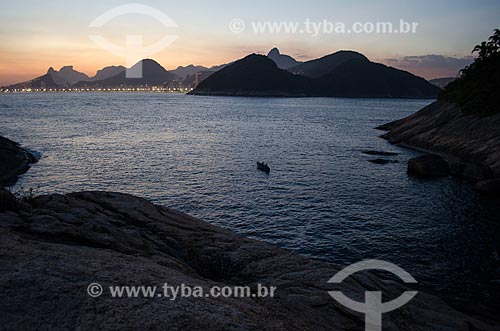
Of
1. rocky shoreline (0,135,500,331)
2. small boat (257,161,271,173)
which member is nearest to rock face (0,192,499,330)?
rocky shoreline (0,135,500,331)

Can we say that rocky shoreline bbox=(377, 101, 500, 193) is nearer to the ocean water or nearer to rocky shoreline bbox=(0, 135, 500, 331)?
the ocean water

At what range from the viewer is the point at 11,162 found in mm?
48750

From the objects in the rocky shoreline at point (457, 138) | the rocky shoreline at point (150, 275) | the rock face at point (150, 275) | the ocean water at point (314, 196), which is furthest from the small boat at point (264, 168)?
the rocky shoreline at point (150, 275)

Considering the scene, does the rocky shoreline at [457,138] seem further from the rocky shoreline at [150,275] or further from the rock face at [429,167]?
the rocky shoreline at [150,275]

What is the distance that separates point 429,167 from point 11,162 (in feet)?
196

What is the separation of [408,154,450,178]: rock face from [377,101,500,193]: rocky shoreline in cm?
162

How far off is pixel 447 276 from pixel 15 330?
2353 cm

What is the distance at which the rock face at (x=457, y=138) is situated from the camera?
151ft

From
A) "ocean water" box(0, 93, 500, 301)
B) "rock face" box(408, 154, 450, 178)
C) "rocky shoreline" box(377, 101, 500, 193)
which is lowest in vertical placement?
"ocean water" box(0, 93, 500, 301)

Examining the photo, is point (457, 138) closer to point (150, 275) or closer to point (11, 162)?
point (150, 275)

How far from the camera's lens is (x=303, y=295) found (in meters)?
12.4

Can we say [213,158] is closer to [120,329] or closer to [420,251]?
[420,251]

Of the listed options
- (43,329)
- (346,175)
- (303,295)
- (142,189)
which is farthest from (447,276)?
(142,189)

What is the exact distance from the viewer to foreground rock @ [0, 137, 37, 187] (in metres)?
44.0
